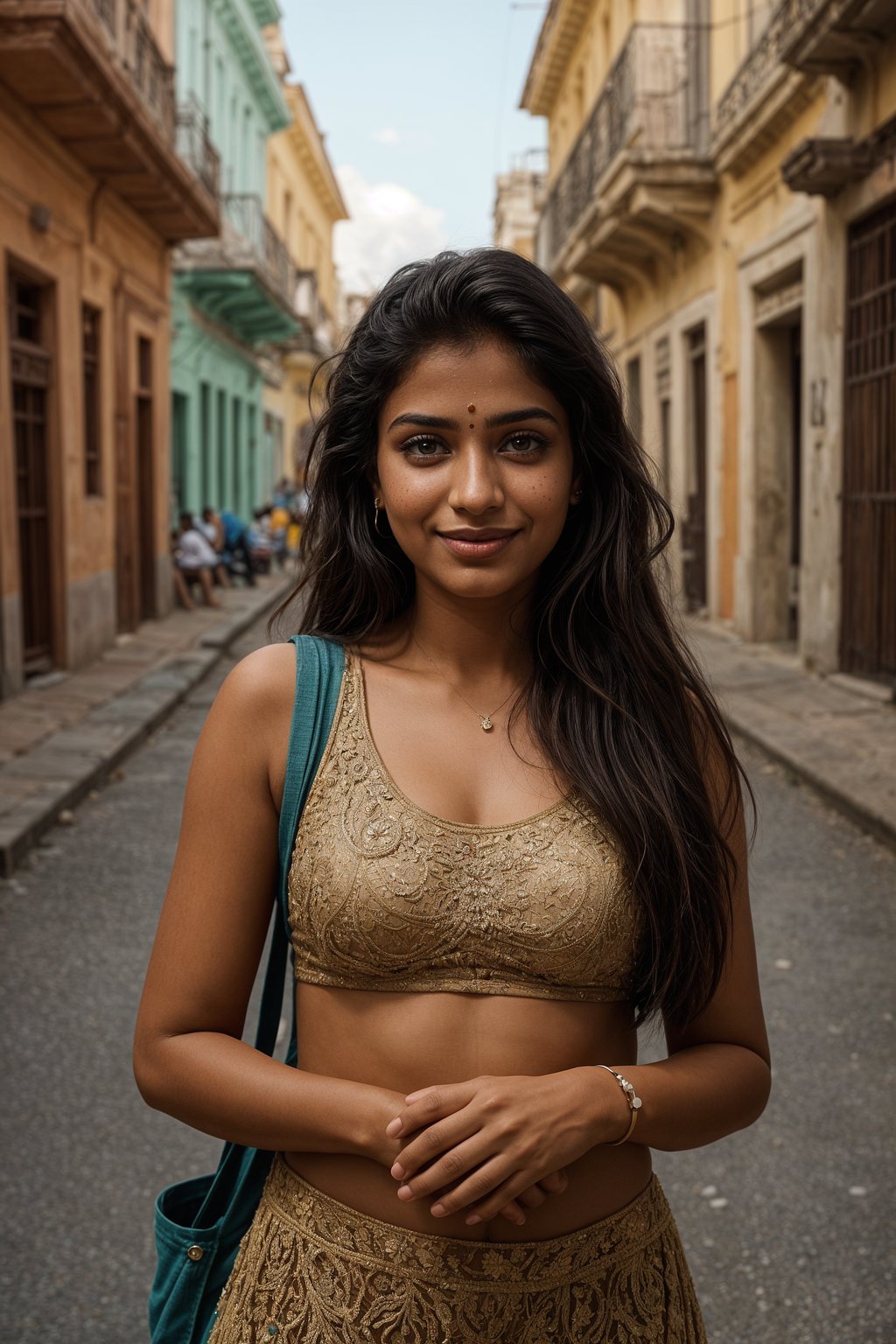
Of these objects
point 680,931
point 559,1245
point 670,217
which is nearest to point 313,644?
point 680,931

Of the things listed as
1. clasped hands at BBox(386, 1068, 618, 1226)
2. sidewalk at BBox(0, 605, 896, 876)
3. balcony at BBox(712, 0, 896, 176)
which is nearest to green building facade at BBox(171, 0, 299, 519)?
balcony at BBox(712, 0, 896, 176)

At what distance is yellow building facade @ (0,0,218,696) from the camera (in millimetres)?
11188

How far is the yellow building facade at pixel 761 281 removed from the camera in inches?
442

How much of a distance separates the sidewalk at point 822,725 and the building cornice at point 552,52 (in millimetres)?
14702

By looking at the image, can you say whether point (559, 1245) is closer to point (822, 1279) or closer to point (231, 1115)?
point (231, 1115)

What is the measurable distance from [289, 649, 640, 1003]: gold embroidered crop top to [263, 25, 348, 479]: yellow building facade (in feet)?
102

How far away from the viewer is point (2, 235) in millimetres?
11211

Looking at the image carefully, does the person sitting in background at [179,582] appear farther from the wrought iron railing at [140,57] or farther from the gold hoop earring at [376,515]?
the gold hoop earring at [376,515]

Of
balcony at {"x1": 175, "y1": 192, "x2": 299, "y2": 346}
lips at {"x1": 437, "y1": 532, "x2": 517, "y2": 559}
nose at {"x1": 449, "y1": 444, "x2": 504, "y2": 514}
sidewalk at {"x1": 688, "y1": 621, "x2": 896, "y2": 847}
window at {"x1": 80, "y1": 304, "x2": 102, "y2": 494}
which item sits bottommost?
sidewalk at {"x1": 688, "y1": 621, "x2": 896, "y2": 847}

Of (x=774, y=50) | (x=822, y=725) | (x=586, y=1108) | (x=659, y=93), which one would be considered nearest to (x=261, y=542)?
(x=659, y=93)

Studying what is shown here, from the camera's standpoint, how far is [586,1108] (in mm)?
1520

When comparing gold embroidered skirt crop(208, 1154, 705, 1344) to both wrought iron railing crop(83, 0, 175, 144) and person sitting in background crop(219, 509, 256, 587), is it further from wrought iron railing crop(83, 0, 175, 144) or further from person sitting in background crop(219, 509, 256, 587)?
person sitting in background crop(219, 509, 256, 587)

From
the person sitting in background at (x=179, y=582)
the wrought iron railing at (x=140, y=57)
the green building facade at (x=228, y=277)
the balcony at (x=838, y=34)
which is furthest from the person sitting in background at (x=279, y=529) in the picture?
the balcony at (x=838, y=34)

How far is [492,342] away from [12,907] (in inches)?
194
